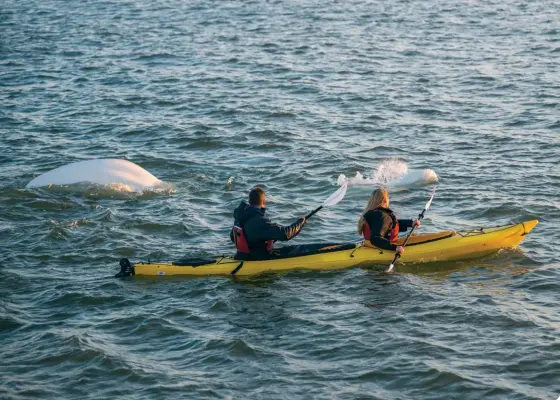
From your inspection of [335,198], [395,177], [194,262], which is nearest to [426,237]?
[335,198]

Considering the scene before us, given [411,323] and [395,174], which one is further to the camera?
[395,174]

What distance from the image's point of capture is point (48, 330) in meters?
9.91

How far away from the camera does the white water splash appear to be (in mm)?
14570

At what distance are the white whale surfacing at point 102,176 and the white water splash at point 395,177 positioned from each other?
123 inches

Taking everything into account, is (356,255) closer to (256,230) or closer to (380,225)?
(380,225)

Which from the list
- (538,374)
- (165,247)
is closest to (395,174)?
(165,247)

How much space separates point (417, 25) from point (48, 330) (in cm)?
1839

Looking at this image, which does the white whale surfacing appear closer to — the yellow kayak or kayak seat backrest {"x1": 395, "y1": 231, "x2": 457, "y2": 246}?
the yellow kayak

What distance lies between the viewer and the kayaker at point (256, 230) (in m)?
11.0

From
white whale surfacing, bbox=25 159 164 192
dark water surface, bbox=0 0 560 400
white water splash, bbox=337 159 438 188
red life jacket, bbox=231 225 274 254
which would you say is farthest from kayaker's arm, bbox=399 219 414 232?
white whale surfacing, bbox=25 159 164 192

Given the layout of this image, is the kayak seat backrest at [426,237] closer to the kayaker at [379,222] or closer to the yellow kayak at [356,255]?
the yellow kayak at [356,255]

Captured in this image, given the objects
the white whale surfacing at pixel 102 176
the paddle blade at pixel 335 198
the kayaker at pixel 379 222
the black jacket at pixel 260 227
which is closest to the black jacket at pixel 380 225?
the kayaker at pixel 379 222

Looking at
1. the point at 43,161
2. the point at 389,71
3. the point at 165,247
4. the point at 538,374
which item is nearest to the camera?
the point at 538,374

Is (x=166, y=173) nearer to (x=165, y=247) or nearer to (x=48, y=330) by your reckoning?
(x=165, y=247)
